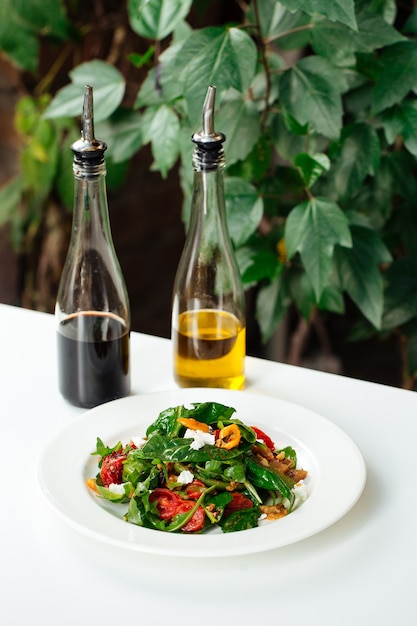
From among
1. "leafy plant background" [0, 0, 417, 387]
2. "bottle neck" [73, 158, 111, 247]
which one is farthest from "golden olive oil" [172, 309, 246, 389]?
"leafy plant background" [0, 0, 417, 387]

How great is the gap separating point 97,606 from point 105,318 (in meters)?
0.41

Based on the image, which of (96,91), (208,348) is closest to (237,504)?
(208,348)

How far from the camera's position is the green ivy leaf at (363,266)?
1.53 m

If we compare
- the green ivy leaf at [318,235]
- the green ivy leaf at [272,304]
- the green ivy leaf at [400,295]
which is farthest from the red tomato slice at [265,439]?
the green ivy leaf at [400,295]

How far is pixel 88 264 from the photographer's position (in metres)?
1.10

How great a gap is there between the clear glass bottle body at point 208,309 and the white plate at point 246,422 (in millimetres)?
51

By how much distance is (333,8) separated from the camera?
1.26 m

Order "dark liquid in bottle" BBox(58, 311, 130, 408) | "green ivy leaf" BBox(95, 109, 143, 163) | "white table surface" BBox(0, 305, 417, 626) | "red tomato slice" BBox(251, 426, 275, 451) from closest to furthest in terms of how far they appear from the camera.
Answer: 1. "white table surface" BBox(0, 305, 417, 626)
2. "red tomato slice" BBox(251, 426, 275, 451)
3. "dark liquid in bottle" BBox(58, 311, 130, 408)
4. "green ivy leaf" BBox(95, 109, 143, 163)

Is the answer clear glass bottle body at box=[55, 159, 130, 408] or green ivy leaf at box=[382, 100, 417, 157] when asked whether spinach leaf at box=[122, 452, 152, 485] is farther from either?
green ivy leaf at box=[382, 100, 417, 157]

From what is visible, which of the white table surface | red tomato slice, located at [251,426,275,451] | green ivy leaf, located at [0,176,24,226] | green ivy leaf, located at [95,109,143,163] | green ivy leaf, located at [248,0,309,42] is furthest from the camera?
green ivy leaf, located at [0,176,24,226]

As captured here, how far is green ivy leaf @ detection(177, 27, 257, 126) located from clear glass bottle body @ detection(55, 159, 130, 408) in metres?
0.32

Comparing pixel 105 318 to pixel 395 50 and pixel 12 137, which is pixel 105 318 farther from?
pixel 12 137

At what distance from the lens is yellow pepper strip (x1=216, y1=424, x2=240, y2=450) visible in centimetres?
93

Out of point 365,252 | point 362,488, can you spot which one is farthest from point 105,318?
point 365,252
